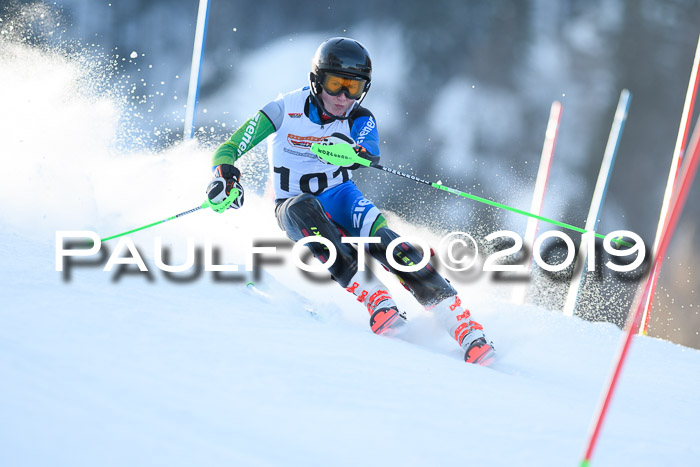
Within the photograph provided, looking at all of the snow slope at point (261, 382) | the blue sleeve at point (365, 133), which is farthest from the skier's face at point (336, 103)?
the snow slope at point (261, 382)

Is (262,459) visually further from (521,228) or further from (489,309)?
(521,228)

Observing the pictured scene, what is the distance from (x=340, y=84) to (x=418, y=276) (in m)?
0.85

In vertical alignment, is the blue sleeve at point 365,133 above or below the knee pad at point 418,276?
above

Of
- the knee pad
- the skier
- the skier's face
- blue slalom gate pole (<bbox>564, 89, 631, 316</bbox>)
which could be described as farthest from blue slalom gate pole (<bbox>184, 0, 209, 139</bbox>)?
blue slalom gate pole (<bbox>564, 89, 631, 316</bbox>)

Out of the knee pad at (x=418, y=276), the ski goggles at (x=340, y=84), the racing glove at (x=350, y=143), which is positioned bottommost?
the knee pad at (x=418, y=276)

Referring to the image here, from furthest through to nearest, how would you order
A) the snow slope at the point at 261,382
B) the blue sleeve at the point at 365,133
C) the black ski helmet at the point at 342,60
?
the blue sleeve at the point at 365,133, the black ski helmet at the point at 342,60, the snow slope at the point at 261,382

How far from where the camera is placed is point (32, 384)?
36.4 inches

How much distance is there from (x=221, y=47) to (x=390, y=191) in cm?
194

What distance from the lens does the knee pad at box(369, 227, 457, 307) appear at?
2.24 m

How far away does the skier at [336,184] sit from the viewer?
7.26 feet

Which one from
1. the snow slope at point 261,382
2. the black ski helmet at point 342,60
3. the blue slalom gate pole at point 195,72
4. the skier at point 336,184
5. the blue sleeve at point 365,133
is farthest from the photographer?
the blue slalom gate pole at point 195,72

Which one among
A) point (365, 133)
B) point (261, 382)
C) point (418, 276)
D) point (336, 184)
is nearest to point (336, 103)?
point (365, 133)

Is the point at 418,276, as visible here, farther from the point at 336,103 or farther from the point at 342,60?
the point at 342,60

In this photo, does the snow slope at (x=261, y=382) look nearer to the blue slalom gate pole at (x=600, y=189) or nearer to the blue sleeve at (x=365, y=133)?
the blue sleeve at (x=365, y=133)
